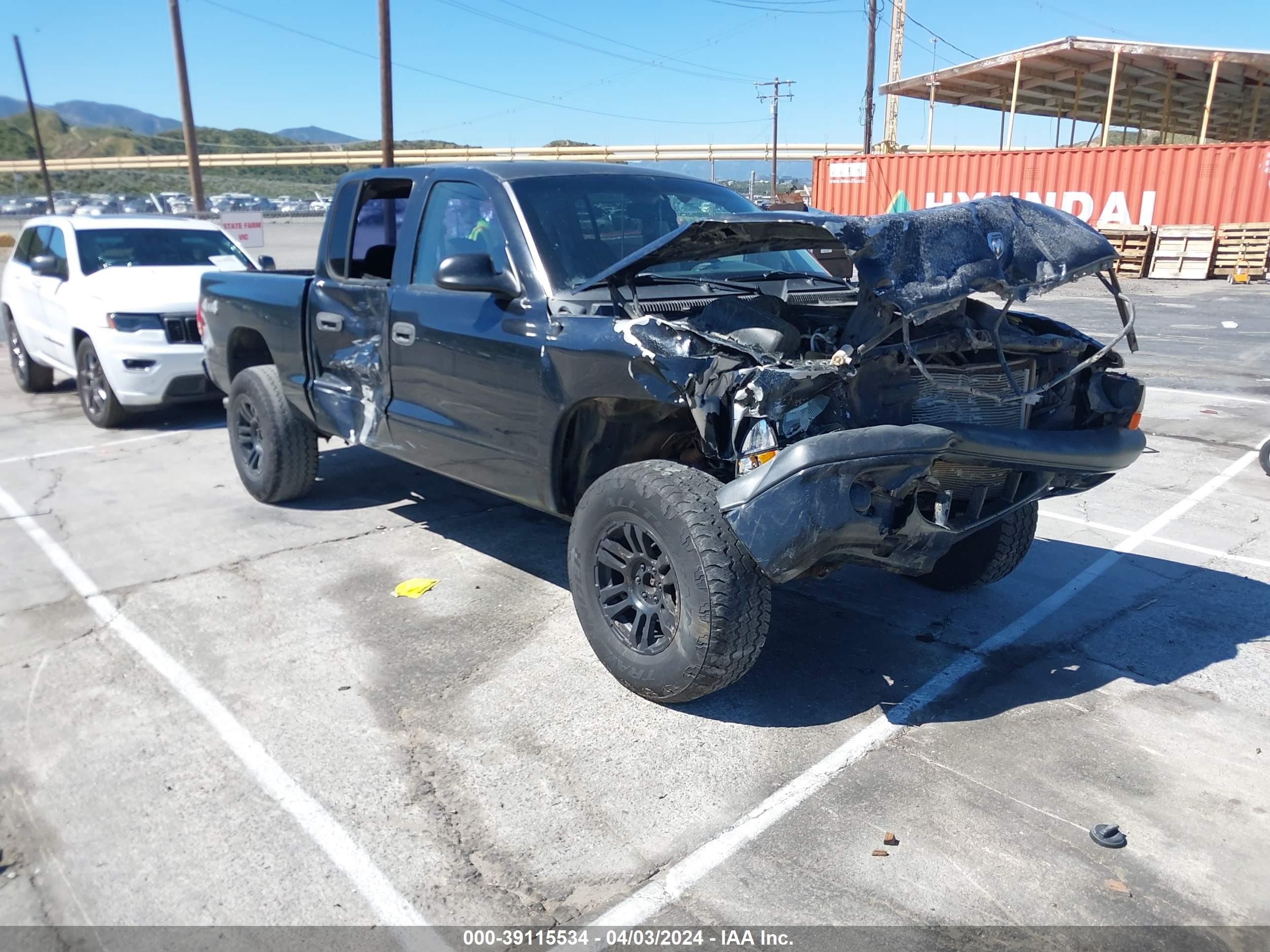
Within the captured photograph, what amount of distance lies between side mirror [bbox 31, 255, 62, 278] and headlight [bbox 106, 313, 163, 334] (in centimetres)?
147

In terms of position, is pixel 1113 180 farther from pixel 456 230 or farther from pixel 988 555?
pixel 456 230

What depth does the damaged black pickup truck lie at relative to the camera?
322 cm

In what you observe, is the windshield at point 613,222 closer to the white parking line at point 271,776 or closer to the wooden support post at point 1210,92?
the white parking line at point 271,776

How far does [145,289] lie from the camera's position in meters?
8.53

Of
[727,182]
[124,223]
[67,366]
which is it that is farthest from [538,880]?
[124,223]

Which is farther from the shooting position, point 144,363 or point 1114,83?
point 1114,83

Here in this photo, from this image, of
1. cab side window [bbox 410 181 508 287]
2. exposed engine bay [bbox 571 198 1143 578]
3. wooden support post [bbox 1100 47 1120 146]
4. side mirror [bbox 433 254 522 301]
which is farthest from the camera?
wooden support post [bbox 1100 47 1120 146]

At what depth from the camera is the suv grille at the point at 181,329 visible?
8297mm

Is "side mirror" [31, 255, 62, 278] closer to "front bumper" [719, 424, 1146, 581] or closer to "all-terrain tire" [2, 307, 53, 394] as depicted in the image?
"all-terrain tire" [2, 307, 53, 394]

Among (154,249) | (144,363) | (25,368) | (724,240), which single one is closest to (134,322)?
(144,363)

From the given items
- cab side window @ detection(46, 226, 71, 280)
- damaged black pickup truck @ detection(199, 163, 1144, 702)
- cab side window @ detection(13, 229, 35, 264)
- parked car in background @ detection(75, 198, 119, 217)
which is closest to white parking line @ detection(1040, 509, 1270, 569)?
damaged black pickup truck @ detection(199, 163, 1144, 702)

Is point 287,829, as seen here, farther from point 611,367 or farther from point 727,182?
point 727,182

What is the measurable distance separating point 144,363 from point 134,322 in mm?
359

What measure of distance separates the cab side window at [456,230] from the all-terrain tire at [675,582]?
130cm
